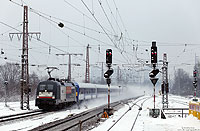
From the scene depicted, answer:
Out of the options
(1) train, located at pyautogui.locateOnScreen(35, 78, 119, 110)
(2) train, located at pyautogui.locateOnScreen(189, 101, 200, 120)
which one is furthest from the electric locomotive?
(2) train, located at pyautogui.locateOnScreen(189, 101, 200, 120)

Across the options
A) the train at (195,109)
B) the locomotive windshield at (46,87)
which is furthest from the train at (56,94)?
the train at (195,109)

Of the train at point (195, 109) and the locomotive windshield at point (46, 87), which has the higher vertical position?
the locomotive windshield at point (46, 87)

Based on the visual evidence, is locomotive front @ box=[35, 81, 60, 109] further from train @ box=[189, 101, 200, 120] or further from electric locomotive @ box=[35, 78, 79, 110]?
train @ box=[189, 101, 200, 120]

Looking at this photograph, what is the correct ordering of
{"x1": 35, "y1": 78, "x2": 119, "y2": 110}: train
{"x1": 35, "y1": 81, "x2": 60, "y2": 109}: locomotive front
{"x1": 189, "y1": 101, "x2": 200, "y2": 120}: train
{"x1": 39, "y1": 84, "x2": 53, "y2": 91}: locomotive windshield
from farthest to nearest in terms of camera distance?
1. {"x1": 39, "y1": 84, "x2": 53, "y2": 91}: locomotive windshield
2. {"x1": 35, "y1": 78, "x2": 119, "y2": 110}: train
3. {"x1": 35, "y1": 81, "x2": 60, "y2": 109}: locomotive front
4. {"x1": 189, "y1": 101, "x2": 200, "y2": 120}: train

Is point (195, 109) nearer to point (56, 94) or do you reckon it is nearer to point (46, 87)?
point (56, 94)

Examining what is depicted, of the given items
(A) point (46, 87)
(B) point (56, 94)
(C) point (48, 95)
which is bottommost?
(C) point (48, 95)

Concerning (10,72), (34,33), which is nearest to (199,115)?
(34,33)

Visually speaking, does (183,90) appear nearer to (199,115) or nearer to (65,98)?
(65,98)

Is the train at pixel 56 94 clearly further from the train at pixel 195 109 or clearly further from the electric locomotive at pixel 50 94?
the train at pixel 195 109

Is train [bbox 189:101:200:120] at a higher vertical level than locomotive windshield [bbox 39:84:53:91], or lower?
lower

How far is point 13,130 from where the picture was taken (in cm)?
1581

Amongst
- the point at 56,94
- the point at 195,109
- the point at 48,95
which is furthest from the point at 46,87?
the point at 195,109

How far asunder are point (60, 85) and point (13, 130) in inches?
535

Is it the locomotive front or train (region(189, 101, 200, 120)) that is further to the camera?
the locomotive front
